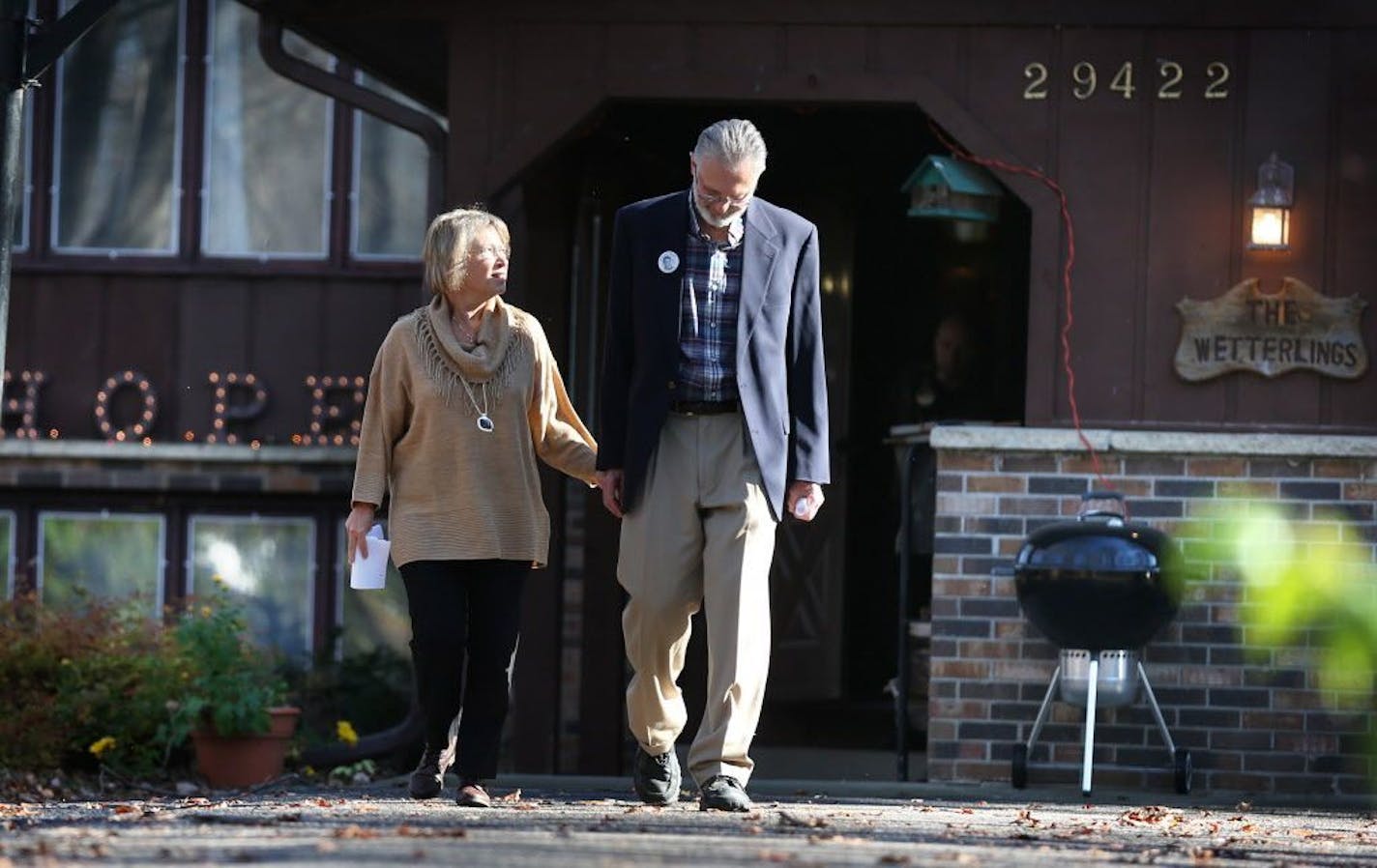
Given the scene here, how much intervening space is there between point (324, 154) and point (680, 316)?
6.74 m

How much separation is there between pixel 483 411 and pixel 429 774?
Answer: 3.45 feet

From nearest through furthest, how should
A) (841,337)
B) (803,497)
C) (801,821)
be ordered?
(801,821)
(803,497)
(841,337)

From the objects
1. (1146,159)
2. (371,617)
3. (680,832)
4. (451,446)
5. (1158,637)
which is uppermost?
(1146,159)

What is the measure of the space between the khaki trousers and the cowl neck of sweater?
546mm

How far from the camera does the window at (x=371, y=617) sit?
12.9 m

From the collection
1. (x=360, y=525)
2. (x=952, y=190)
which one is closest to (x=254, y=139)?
(x=952, y=190)

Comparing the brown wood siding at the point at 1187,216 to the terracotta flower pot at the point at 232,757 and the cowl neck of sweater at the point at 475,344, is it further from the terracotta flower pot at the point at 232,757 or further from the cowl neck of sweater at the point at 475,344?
the terracotta flower pot at the point at 232,757

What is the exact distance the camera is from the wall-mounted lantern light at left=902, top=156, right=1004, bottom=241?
30.7ft

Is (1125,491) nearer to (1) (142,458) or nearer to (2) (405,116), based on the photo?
(2) (405,116)

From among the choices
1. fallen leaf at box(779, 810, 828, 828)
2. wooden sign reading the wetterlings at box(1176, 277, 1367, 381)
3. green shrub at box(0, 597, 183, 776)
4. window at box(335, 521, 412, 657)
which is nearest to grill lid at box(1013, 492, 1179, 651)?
wooden sign reading the wetterlings at box(1176, 277, 1367, 381)

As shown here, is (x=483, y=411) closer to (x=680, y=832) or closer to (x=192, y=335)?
(x=680, y=832)

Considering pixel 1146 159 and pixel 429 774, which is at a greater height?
pixel 1146 159

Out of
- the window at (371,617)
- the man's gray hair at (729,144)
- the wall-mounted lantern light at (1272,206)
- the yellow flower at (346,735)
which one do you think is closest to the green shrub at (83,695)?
the yellow flower at (346,735)

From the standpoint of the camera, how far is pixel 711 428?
700 centimetres
